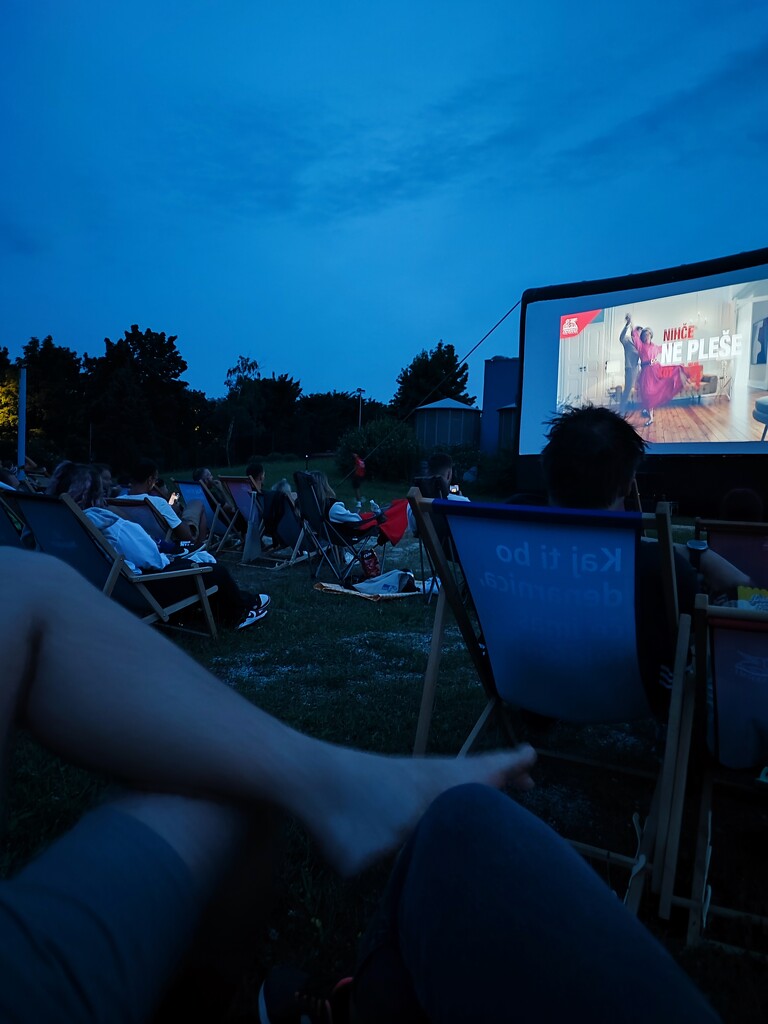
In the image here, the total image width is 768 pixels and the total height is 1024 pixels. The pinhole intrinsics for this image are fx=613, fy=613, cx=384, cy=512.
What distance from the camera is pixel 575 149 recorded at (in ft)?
184

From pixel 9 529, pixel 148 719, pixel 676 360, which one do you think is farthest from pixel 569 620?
pixel 676 360

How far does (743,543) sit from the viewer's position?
275 cm

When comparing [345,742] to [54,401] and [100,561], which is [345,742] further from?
[54,401]

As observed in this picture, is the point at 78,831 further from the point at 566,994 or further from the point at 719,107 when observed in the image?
the point at 719,107

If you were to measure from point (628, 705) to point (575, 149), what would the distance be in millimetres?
66049

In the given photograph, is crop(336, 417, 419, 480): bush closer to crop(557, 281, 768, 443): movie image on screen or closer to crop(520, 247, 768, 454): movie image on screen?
crop(520, 247, 768, 454): movie image on screen

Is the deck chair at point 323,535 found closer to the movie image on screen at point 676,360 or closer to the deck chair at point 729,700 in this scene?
the movie image on screen at point 676,360

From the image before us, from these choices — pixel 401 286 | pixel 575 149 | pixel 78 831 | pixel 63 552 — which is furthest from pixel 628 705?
pixel 401 286

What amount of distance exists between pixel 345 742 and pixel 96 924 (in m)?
2.21

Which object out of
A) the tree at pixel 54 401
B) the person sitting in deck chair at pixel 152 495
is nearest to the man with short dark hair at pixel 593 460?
the person sitting in deck chair at pixel 152 495

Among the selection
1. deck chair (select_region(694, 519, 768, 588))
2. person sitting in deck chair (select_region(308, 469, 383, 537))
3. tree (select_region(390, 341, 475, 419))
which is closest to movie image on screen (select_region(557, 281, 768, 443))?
person sitting in deck chair (select_region(308, 469, 383, 537))

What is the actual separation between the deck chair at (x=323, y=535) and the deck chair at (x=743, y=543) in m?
4.19

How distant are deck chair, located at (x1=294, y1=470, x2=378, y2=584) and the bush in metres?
17.0

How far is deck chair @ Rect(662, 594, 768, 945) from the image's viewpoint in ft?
Result: 4.64
